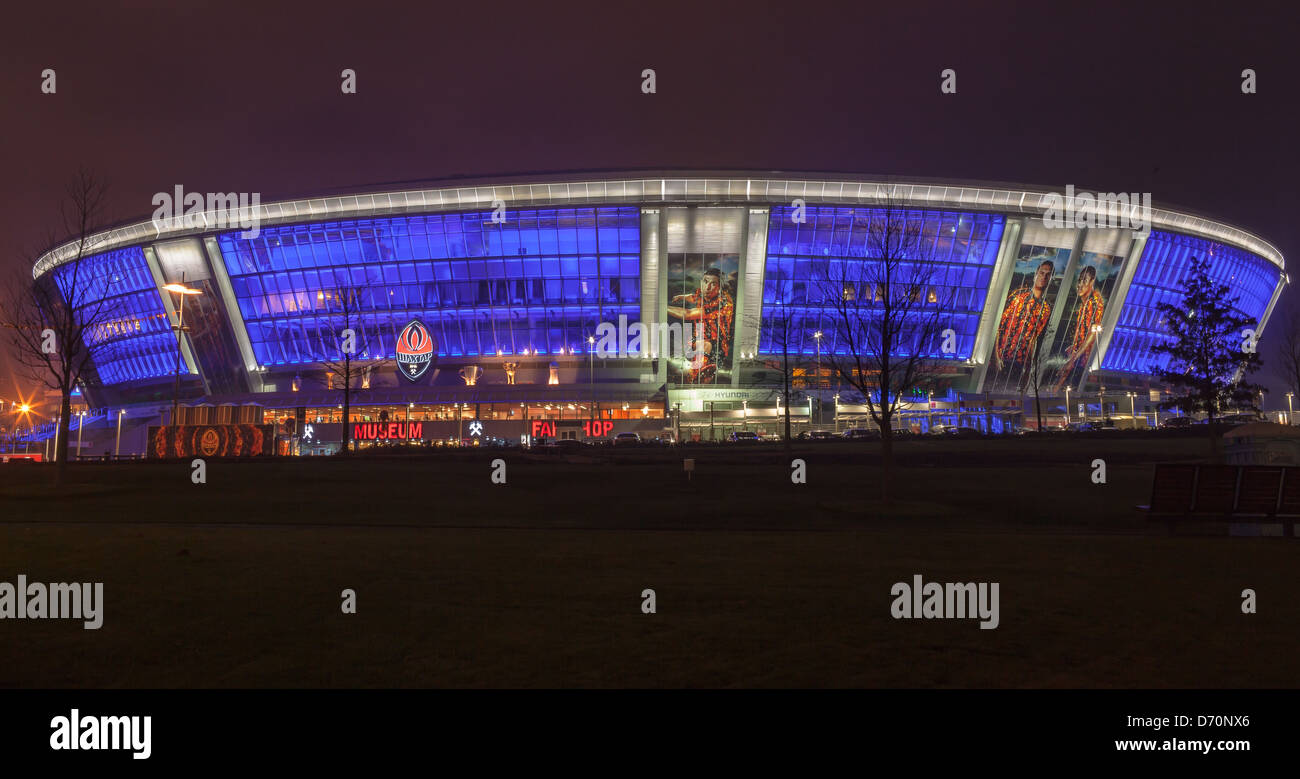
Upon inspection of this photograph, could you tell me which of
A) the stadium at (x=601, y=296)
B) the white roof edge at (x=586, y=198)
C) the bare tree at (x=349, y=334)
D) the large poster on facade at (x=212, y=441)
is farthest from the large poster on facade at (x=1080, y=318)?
the large poster on facade at (x=212, y=441)

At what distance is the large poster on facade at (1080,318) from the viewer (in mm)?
74250

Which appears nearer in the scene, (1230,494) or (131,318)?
(1230,494)

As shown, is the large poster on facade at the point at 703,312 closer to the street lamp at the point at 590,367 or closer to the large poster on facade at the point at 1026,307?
the street lamp at the point at 590,367

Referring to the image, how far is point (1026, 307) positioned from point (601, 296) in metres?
39.7

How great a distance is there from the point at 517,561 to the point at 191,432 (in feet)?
110

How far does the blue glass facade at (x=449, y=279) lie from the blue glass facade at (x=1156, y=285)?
1985 inches

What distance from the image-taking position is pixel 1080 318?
247 feet

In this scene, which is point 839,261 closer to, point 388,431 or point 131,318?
point 388,431

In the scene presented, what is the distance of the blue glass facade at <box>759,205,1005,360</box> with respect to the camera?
6869 centimetres

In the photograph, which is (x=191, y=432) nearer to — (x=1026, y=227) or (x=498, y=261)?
(x=498, y=261)

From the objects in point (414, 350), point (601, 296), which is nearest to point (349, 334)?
point (414, 350)
